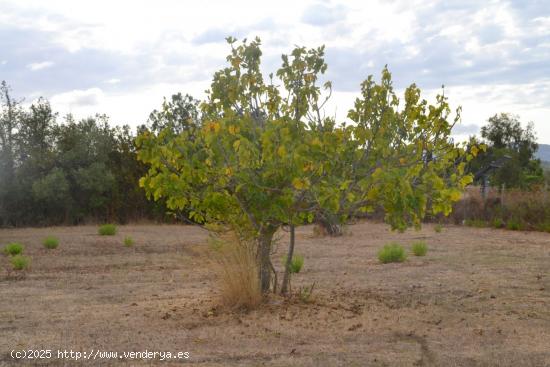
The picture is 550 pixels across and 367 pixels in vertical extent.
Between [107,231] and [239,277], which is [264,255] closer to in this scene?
[239,277]

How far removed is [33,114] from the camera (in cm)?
2553

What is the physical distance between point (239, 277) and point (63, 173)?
61.9 feet

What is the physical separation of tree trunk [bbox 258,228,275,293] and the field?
0.26 m

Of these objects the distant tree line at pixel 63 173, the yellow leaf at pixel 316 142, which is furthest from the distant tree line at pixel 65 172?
the yellow leaf at pixel 316 142

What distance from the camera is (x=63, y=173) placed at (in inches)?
955

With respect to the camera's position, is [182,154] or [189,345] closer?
[189,345]

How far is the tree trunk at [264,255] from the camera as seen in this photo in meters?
→ 7.06

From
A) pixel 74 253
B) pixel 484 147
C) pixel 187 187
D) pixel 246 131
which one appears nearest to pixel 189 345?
pixel 187 187

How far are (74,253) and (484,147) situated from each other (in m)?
10.4

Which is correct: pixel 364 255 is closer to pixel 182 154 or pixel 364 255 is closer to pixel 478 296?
pixel 478 296

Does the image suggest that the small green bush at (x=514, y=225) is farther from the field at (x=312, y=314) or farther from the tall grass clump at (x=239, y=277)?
the tall grass clump at (x=239, y=277)

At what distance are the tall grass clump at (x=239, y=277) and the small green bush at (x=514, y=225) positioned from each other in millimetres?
14727

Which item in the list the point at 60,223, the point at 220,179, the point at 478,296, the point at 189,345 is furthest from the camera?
the point at 60,223

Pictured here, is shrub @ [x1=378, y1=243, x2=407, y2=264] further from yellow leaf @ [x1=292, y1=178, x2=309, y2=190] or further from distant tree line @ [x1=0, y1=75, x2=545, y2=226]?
distant tree line @ [x1=0, y1=75, x2=545, y2=226]
